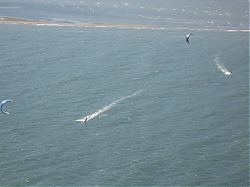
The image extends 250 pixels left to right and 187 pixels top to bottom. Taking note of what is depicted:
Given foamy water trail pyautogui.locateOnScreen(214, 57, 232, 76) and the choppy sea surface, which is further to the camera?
foamy water trail pyautogui.locateOnScreen(214, 57, 232, 76)

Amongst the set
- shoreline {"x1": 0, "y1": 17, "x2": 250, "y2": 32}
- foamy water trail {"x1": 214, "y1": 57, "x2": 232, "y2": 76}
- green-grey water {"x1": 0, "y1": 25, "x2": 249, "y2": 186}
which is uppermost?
shoreline {"x1": 0, "y1": 17, "x2": 250, "y2": 32}

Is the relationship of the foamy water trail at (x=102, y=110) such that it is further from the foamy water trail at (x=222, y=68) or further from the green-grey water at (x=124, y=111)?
the foamy water trail at (x=222, y=68)

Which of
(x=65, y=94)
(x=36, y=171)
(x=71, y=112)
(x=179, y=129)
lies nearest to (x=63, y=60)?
(x=65, y=94)

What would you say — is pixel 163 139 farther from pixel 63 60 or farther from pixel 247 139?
pixel 63 60

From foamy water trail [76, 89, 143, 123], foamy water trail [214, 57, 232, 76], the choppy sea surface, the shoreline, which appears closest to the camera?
the choppy sea surface

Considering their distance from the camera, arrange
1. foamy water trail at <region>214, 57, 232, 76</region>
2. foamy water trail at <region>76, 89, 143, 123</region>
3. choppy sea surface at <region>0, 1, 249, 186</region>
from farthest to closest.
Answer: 1. foamy water trail at <region>214, 57, 232, 76</region>
2. foamy water trail at <region>76, 89, 143, 123</region>
3. choppy sea surface at <region>0, 1, 249, 186</region>

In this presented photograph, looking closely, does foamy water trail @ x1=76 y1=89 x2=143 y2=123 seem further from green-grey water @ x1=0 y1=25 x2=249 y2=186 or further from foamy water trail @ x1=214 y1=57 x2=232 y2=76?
foamy water trail @ x1=214 y1=57 x2=232 y2=76

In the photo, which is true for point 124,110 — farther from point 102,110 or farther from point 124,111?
point 102,110

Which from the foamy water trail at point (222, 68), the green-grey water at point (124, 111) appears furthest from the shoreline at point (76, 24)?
the foamy water trail at point (222, 68)

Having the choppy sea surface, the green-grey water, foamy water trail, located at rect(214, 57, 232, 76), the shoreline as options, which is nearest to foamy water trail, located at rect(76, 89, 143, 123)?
Result: the choppy sea surface
